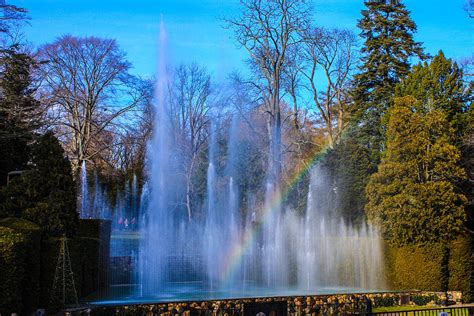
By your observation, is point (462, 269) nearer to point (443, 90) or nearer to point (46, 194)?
point (443, 90)

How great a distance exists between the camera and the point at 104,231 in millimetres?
19609

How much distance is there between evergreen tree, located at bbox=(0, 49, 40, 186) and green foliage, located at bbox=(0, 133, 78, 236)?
4809 millimetres

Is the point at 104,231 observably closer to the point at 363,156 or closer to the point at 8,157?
the point at 8,157

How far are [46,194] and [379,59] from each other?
2459 cm

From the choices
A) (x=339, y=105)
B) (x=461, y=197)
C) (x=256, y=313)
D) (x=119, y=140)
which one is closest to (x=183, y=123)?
(x=119, y=140)

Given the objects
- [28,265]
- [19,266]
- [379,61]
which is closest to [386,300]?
[28,265]

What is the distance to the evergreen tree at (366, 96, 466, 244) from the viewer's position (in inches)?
759

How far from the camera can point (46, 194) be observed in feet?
47.7

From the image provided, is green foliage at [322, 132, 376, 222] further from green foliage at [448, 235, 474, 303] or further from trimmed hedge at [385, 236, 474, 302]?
green foliage at [448, 235, 474, 303]

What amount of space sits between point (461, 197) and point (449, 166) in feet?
5.01

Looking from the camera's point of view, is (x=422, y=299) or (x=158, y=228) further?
(x=158, y=228)

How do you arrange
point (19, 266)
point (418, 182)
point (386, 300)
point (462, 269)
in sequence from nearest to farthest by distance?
1. point (19, 266)
2. point (386, 300)
3. point (462, 269)
4. point (418, 182)

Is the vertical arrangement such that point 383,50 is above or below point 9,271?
above

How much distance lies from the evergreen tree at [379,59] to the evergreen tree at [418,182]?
29.3ft
